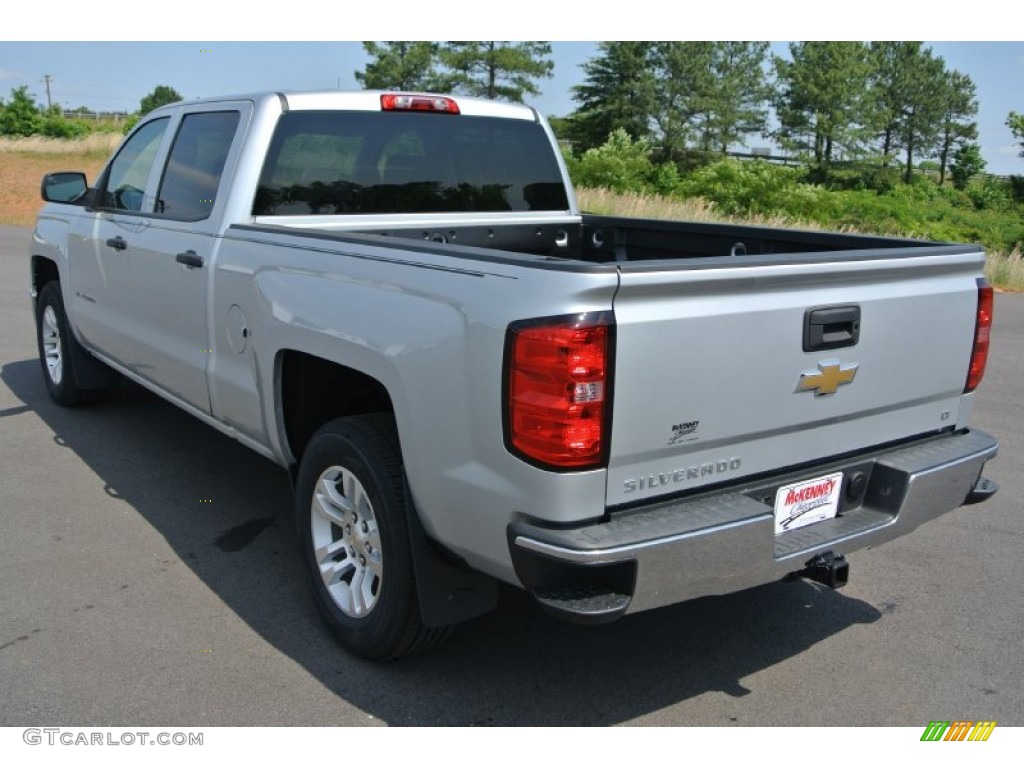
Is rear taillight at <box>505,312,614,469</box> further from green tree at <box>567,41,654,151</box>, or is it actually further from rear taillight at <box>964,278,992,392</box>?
green tree at <box>567,41,654,151</box>

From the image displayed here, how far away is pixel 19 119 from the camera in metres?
59.5

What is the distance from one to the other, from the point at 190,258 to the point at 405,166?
1.15m

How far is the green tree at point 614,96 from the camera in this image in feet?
207

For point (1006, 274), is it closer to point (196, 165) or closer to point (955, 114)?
point (196, 165)

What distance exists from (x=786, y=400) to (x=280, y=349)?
6.26 feet

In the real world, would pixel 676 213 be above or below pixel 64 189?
below

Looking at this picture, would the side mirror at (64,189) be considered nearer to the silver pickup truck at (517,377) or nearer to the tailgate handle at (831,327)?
the silver pickup truck at (517,377)

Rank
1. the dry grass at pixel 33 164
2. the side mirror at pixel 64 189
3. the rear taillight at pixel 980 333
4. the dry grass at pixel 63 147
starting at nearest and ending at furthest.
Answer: the rear taillight at pixel 980 333 < the side mirror at pixel 64 189 < the dry grass at pixel 33 164 < the dry grass at pixel 63 147

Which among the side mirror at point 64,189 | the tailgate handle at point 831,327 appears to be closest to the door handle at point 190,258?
the side mirror at point 64,189

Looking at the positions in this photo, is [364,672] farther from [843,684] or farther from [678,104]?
[678,104]

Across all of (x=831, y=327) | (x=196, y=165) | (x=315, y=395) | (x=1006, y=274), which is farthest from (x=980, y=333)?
(x=1006, y=274)

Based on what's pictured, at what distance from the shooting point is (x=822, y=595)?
425 centimetres

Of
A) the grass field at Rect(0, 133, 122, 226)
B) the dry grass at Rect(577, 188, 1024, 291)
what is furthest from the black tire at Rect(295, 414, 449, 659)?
the grass field at Rect(0, 133, 122, 226)

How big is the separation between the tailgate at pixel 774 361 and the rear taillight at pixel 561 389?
0.05 meters
